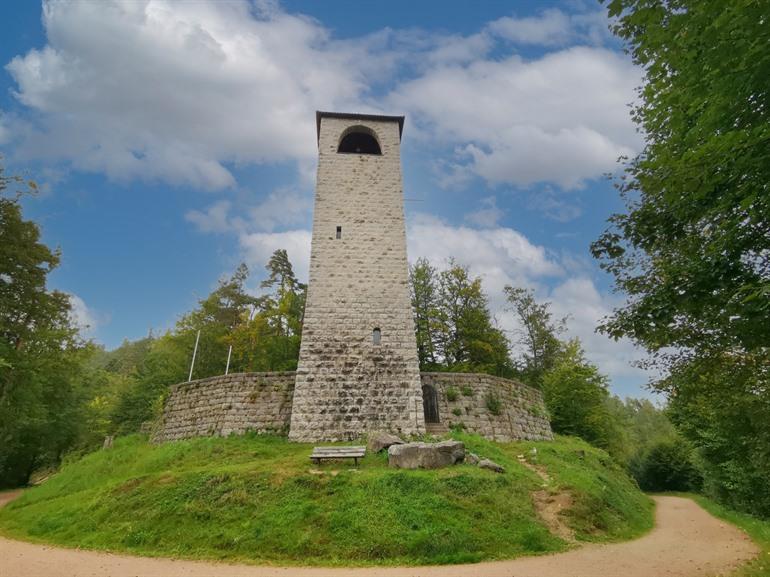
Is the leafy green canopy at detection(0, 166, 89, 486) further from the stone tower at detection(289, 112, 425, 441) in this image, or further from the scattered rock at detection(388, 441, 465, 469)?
the scattered rock at detection(388, 441, 465, 469)

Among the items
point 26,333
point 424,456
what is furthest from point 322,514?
point 26,333

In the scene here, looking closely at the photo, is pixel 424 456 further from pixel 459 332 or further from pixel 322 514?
pixel 459 332

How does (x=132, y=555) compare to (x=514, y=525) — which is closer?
(x=132, y=555)

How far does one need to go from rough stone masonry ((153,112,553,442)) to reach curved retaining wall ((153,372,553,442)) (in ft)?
0.12

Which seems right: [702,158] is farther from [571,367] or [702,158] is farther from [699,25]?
[571,367]

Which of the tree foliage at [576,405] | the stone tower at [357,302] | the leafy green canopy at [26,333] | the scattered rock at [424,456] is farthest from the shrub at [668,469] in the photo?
the leafy green canopy at [26,333]

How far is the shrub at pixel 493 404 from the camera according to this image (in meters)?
14.8

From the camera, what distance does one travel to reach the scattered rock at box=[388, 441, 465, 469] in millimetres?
9523

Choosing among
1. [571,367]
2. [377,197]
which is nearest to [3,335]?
[377,197]

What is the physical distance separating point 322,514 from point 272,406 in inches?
271

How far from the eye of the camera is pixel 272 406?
13.8m

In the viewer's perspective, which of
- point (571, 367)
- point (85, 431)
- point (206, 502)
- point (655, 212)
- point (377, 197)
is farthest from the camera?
point (571, 367)

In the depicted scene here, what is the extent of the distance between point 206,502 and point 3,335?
11.7 meters

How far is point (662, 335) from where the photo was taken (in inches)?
281
